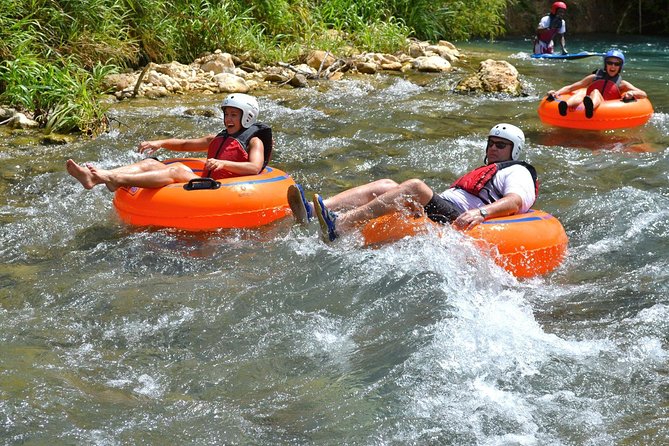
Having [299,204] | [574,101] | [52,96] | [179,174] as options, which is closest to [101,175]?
[179,174]

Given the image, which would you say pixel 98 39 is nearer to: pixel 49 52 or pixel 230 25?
pixel 49 52

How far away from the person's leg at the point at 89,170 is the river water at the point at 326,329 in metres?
0.43

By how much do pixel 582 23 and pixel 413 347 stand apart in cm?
2034

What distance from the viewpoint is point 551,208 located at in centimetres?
694

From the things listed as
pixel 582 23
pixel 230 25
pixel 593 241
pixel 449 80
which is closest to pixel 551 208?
pixel 593 241

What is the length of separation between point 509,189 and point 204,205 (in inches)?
85.4

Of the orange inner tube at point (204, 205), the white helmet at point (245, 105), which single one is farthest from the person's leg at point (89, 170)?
the white helmet at point (245, 105)

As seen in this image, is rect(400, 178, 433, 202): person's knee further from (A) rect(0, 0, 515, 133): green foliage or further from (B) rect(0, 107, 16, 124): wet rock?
(B) rect(0, 107, 16, 124): wet rock

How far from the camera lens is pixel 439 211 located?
551 centimetres

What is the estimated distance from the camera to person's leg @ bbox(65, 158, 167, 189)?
5883 millimetres

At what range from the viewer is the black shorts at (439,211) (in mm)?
5480

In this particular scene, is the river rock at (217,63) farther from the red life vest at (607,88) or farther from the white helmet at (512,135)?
the white helmet at (512,135)

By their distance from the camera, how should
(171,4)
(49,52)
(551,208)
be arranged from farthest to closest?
(171,4)
(49,52)
(551,208)

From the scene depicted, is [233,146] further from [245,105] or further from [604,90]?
[604,90]
